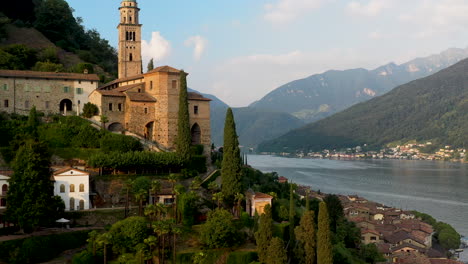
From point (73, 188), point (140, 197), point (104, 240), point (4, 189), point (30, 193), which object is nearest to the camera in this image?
point (104, 240)

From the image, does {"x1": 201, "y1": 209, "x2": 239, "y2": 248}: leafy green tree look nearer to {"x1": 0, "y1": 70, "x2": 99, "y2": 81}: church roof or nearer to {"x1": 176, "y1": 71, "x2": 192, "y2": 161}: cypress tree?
{"x1": 176, "y1": 71, "x2": 192, "y2": 161}: cypress tree

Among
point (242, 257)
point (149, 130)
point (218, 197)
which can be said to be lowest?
point (242, 257)

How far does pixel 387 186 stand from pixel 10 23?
79.7 metres

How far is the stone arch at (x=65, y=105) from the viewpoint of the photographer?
4913 cm

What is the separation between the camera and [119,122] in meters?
47.5

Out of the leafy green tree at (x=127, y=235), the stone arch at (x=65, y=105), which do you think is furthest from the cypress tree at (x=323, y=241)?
the stone arch at (x=65, y=105)

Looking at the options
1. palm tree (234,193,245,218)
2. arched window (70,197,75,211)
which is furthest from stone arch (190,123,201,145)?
arched window (70,197,75,211)

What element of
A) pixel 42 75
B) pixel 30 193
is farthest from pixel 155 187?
pixel 42 75

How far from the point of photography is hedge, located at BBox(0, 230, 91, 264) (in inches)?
1198

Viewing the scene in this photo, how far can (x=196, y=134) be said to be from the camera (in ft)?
163

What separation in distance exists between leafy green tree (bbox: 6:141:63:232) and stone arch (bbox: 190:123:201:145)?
1790cm

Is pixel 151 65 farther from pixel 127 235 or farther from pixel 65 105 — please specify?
pixel 127 235

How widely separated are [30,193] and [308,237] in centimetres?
1892

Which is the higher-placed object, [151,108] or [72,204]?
[151,108]
